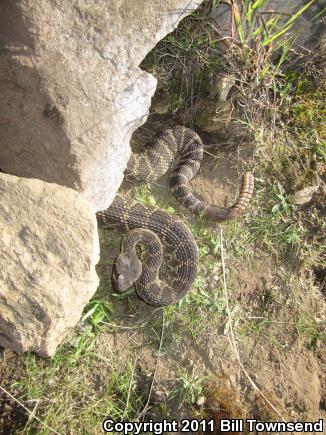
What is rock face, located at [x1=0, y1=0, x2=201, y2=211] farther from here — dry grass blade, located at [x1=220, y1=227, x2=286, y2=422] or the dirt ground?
dry grass blade, located at [x1=220, y1=227, x2=286, y2=422]

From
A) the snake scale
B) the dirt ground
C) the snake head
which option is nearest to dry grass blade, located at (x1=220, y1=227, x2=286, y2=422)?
the dirt ground

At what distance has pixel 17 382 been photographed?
3307 millimetres

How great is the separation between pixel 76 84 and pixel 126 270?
1.92m

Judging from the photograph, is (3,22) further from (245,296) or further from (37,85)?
(245,296)

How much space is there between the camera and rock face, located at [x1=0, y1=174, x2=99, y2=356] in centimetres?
268

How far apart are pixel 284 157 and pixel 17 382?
13.4ft

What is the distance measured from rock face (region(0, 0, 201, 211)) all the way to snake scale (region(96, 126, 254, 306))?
79cm

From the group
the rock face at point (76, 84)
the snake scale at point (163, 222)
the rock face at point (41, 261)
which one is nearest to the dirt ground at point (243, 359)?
the snake scale at point (163, 222)

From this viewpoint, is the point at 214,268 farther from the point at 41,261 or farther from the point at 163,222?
the point at 41,261

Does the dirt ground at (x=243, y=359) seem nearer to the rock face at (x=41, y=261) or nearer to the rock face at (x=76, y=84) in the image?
the rock face at (x=41, y=261)

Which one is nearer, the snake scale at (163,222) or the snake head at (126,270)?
the snake head at (126,270)

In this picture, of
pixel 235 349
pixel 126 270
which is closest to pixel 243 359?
pixel 235 349

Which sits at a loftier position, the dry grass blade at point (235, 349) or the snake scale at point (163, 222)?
the snake scale at point (163, 222)

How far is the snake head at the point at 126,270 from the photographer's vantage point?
3.92 metres
